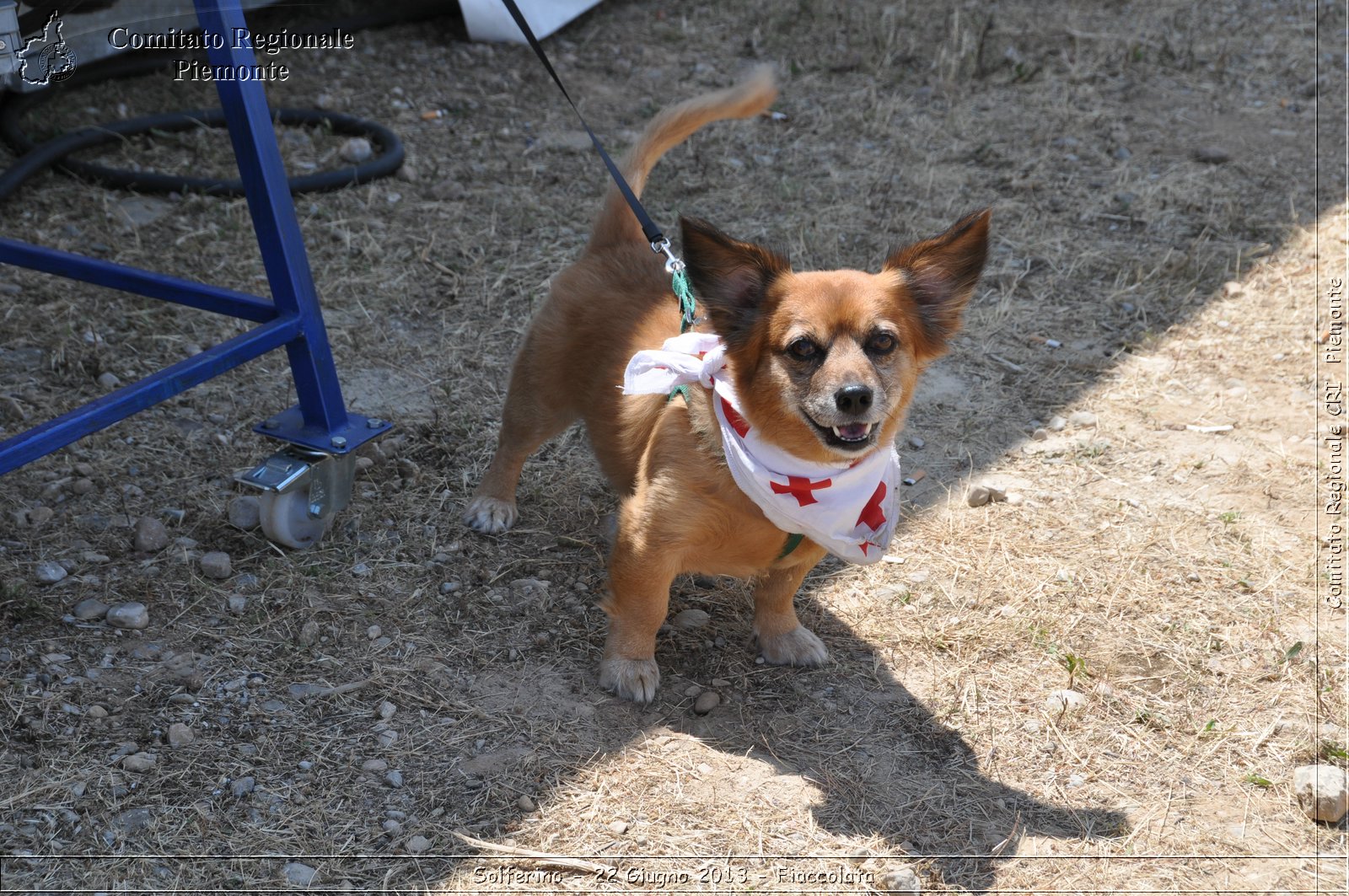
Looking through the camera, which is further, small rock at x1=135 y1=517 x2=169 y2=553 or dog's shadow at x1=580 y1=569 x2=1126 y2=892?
small rock at x1=135 y1=517 x2=169 y2=553

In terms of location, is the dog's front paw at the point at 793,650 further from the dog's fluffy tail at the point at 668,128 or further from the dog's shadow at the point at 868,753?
the dog's fluffy tail at the point at 668,128

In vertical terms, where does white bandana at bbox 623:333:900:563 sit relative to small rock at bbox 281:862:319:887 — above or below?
above

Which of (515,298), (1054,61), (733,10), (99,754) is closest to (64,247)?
(515,298)

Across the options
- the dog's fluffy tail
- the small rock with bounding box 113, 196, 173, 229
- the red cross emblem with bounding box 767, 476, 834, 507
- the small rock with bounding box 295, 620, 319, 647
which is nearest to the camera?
the red cross emblem with bounding box 767, 476, 834, 507

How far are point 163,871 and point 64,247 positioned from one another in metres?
3.33

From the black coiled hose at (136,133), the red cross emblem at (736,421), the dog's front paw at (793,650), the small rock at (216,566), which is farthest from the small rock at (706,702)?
the black coiled hose at (136,133)

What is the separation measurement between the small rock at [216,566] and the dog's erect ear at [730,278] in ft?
5.12

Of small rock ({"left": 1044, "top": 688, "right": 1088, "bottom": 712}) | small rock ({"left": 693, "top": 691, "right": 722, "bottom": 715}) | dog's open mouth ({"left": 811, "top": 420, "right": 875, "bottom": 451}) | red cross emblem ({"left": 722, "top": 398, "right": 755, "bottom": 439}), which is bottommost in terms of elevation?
small rock ({"left": 1044, "top": 688, "right": 1088, "bottom": 712})

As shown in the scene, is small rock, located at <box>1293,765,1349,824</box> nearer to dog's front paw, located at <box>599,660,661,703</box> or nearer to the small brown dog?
the small brown dog

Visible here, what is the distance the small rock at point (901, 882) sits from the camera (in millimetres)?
2457

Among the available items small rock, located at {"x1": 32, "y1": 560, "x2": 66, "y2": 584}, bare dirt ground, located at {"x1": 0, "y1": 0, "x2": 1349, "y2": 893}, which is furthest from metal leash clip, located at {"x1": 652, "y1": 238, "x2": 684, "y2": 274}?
small rock, located at {"x1": 32, "y1": 560, "x2": 66, "y2": 584}

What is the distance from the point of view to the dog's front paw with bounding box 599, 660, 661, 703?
3004 millimetres

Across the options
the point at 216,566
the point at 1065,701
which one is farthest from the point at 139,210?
the point at 1065,701

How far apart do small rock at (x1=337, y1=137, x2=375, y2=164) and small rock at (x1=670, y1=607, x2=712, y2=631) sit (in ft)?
10.9
